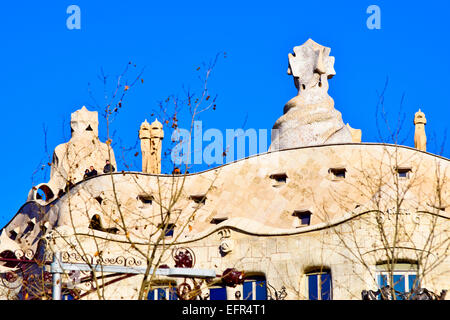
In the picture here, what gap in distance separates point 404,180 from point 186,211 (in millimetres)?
6372

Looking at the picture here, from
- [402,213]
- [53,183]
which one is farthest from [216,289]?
[53,183]

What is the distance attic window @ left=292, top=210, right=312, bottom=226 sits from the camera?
27448mm

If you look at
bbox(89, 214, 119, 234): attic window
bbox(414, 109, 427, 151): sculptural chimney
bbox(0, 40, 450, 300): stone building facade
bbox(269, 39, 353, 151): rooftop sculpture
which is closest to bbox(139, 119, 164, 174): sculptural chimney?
bbox(0, 40, 450, 300): stone building facade

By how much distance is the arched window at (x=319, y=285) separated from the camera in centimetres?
2225

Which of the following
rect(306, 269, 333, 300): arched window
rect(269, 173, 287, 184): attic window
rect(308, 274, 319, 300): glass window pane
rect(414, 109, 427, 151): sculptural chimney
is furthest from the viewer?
rect(414, 109, 427, 151): sculptural chimney

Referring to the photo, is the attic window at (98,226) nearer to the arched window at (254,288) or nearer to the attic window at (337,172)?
the arched window at (254,288)

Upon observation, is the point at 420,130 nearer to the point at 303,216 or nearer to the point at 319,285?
the point at 303,216

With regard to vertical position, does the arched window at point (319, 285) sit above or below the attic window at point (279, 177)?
below

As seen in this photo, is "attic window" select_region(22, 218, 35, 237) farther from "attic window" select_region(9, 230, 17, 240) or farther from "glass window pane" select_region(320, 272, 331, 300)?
"glass window pane" select_region(320, 272, 331, 300)

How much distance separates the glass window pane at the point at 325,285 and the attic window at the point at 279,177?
7120 millimetres

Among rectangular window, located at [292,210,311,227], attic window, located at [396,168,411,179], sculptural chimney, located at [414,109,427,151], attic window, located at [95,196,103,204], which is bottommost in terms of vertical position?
rectangular window, located at [292,210,311,227]

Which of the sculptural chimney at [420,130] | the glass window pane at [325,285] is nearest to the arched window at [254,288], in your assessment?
the glass window pane at [325,285]

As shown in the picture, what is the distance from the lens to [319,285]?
2220 centimetres
